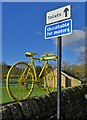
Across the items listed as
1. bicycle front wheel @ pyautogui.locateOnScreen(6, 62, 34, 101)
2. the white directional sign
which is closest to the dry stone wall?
bicycle front wheel @ pyautogui.locateOnScreen(6, 62, 34, 101)

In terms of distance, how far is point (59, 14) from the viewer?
169 inches

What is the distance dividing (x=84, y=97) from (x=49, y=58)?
250 cm

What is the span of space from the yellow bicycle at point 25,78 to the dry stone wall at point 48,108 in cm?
26

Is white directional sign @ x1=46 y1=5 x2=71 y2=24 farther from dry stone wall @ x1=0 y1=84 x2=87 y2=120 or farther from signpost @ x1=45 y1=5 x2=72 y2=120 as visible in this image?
dry stone wall @ x1=0 y1=84 x2=87 y2=120

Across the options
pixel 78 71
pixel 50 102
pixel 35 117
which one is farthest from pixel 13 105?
pixel 78 71

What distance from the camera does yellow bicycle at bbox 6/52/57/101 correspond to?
5754mm

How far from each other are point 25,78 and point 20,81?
131 mm

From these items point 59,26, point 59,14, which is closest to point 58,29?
point 59,26

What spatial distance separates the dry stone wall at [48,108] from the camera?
17.2ft

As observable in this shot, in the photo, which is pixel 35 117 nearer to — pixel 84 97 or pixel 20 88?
pixel 20 88

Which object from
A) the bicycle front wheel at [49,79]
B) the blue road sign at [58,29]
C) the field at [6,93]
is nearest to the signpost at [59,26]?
the blue road sign at [58,29]

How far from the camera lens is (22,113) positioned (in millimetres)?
5418

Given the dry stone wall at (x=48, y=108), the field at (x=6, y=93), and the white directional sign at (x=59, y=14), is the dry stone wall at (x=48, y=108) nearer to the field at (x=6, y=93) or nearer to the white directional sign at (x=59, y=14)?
the field at (x=6, y=93)

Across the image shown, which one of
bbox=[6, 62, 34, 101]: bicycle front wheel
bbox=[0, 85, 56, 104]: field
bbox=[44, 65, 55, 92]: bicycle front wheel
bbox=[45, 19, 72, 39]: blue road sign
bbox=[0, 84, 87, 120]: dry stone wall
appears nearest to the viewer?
bbox=[45, 19, 72, 39]: blue road sign
